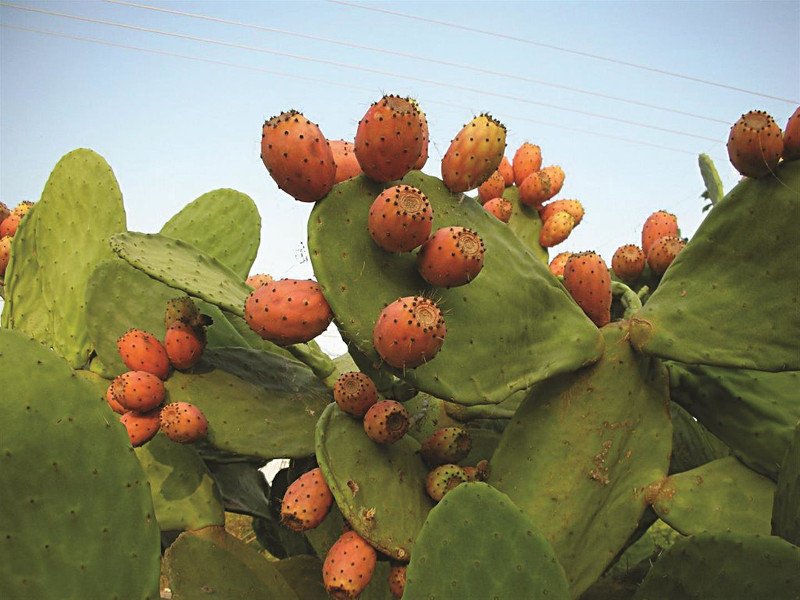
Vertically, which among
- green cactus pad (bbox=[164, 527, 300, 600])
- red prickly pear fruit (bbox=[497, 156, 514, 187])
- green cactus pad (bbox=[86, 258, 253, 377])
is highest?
red prickly pear fruit (bbox=[497, 156, 514, 187])

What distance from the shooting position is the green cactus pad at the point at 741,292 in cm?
133

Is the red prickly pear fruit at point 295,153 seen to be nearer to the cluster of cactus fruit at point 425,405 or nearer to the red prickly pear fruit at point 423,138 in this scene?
the cluster of cactus fruit at point 425,405

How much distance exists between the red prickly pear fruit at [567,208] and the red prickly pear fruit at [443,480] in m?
1.19

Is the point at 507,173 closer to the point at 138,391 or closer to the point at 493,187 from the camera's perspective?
the point at 493,187

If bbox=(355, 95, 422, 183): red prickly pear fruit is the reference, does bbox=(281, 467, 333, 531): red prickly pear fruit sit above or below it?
below

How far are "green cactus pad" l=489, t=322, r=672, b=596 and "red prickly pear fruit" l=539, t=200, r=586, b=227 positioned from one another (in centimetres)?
99

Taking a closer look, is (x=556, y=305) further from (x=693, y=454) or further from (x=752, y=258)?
(x=693, y=454)

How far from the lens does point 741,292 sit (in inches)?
54.3

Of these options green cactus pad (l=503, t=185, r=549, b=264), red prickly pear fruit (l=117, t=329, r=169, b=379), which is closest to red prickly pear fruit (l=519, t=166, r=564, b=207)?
green cactus pad (l=503, t=185, r=549, b=264)

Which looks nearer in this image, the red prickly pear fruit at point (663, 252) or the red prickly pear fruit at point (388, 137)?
the red prickly pear fruit at point (388, 137)

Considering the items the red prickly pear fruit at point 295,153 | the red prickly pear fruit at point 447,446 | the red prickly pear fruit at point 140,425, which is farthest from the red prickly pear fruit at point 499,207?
the red prickly pear fruit at point 140,425

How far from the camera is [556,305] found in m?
1.43

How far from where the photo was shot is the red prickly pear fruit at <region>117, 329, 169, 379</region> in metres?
1.57

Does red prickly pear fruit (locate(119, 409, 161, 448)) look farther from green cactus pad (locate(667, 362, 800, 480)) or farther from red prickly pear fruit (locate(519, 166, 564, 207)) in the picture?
red prickly pear fruit (locate(519, 166, 564, 207))
